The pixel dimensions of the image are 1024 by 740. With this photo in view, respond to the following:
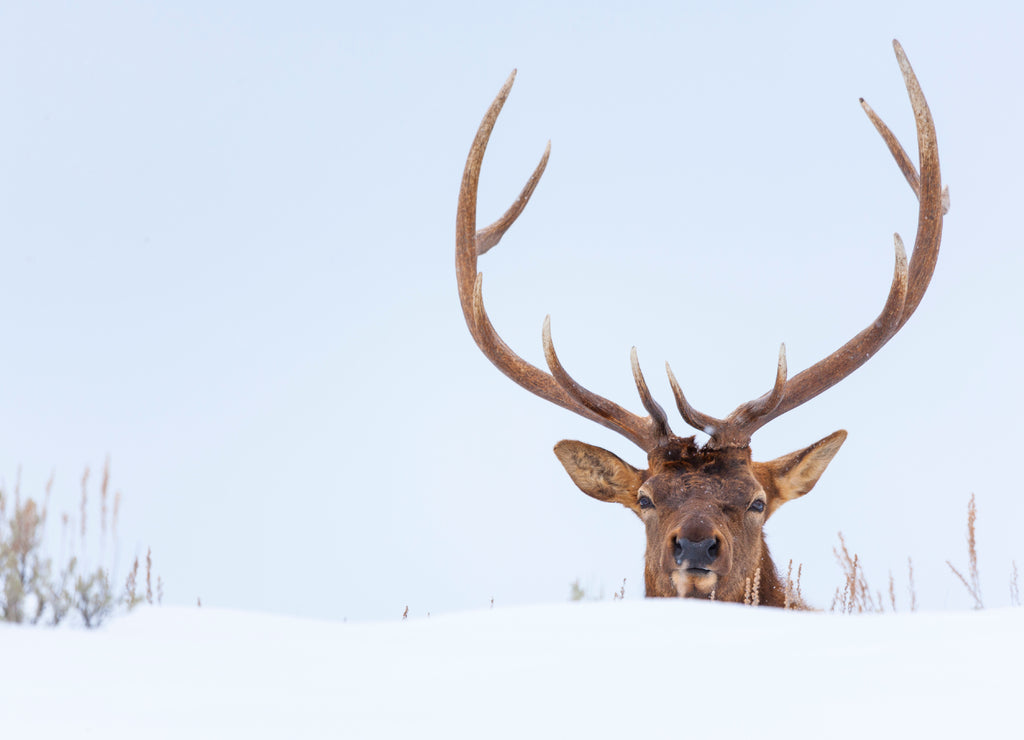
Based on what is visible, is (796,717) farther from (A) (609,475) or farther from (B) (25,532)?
(A) (609,475)

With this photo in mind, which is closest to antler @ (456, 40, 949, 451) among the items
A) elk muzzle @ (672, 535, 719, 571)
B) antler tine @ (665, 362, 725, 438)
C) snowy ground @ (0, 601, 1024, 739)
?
antler tine @ (665, 362, 725, 438)

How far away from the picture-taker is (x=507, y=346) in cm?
738

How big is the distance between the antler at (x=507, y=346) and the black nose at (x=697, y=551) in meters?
1.02

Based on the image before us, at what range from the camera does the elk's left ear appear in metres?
6.27

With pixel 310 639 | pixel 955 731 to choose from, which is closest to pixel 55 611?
pixel 310 639

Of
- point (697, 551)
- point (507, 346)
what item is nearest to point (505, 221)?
point (507, 346)

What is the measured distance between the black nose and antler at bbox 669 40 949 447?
2.96ft

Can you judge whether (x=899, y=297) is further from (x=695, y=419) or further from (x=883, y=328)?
(x=695, y=419)

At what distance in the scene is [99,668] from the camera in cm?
247

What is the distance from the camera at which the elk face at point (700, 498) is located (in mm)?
5277

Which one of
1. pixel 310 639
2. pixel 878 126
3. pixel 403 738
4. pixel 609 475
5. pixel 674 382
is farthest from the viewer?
pixel 878 126

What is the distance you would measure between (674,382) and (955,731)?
3.94 m

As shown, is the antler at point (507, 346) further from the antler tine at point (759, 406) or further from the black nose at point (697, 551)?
the black nose at point (697, 551)

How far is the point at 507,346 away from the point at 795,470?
214 cm
